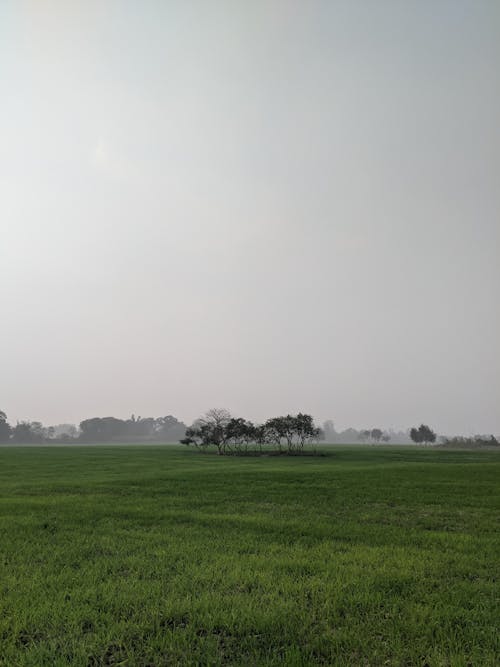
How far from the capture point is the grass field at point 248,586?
5.84 metres

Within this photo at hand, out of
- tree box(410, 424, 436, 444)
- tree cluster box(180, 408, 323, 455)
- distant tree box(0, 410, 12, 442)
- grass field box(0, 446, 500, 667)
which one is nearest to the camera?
grass field box(0, 446, 500, 667)

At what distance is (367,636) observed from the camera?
6094 millimetres

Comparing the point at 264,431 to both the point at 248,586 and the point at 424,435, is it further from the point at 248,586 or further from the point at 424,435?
the point at 424,435

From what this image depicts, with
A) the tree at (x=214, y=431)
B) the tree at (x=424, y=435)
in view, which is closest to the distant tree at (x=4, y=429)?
the tree at (x=214, y=431)

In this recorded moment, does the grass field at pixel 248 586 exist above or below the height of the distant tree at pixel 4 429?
above

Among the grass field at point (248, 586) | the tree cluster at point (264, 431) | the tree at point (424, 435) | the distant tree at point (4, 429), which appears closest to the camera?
the grass field at point (248, 586)

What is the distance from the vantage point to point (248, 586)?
26.3ft

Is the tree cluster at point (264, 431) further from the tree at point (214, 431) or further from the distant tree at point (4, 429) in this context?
the distant tree at point (4, 429)

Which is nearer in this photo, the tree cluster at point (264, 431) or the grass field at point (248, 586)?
the grass field at point (248, 586)

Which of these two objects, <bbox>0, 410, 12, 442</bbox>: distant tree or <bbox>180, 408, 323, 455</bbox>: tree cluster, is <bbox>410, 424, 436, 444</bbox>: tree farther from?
<bbox>0, 410, 12, 442</bbox>: distant tree

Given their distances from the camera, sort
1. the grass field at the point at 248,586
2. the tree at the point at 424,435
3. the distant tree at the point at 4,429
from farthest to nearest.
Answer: the distant tree at the point at 4,429
the tree at the point at 424,435
the grass field at the point at 248,586

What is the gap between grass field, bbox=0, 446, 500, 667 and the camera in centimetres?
584

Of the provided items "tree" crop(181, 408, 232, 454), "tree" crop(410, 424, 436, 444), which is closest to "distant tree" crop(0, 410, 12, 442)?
"tree" crop(181, 408, 232, 454)

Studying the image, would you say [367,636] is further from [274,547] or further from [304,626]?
[274,547]
